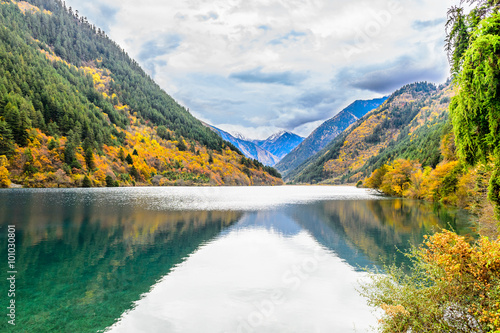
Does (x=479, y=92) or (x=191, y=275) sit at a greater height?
(x=479, y=92)

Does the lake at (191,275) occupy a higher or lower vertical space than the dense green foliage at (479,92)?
lower

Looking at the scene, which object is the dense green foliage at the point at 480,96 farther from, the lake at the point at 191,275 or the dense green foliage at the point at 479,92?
the lake at the point at 191,275

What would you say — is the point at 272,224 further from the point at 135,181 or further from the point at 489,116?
the point at 135,181

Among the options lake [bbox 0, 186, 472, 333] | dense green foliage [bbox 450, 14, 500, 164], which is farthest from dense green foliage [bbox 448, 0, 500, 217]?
lake [bbox 0, 186, 472, 333]

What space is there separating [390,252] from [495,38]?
22518 millimetres

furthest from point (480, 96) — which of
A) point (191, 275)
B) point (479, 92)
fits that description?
point (191, 275)

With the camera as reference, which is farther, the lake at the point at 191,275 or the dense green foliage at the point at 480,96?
the lake at the point at 191,275

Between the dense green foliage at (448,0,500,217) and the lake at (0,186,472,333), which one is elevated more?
the dense green foliage at (448,0,500,217)

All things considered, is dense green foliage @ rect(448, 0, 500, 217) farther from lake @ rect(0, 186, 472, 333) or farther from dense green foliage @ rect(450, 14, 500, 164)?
lake @ rect(0, 186, 472, 333)

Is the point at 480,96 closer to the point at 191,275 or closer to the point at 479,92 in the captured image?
the point at 479,92

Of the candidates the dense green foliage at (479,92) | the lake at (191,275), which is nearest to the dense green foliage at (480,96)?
the dense green foliage at (479,92)

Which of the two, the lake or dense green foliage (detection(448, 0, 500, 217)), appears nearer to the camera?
dense green foliage (detection(448, 0, 500, 217))

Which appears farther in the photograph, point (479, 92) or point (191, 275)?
point (191, 275)

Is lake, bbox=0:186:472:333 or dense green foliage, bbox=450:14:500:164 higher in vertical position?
dense green foliage, bbox=450:14:500:164
